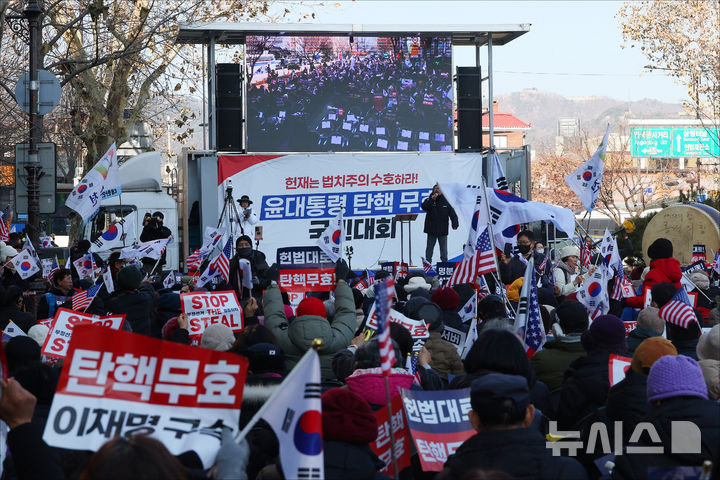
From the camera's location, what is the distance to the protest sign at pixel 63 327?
280 inches

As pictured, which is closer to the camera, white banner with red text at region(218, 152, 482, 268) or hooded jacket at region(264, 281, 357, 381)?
hooded jacket at region(264, 281, 357, 381)

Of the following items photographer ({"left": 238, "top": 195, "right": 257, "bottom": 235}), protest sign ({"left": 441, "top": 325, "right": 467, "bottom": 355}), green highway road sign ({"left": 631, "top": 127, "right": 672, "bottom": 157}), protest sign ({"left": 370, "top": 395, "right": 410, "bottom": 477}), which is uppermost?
green highway road sign ({"left": 631, "top": 127, "right": 672, "bottom": 157})

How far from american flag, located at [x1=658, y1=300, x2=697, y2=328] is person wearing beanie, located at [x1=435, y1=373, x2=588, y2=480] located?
10.6ft

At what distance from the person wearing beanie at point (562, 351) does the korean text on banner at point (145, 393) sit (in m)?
3.14

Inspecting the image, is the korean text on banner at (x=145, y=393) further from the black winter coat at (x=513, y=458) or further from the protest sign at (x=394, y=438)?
the protest sign at (x=394, y=438)

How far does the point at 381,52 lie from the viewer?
2141cm

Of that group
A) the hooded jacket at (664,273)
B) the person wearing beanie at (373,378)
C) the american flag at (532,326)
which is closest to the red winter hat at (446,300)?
the american flag at (532,326)

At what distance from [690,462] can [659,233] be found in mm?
17739

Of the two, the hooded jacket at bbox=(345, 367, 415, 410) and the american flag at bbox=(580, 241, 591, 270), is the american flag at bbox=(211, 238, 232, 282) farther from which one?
the hooded jacket at bbox=(345, 367, 415, 410)

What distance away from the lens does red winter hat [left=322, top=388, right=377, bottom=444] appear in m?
4.07

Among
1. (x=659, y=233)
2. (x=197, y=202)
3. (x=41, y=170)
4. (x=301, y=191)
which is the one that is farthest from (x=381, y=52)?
(x=41, y=170)

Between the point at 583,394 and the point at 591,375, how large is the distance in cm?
13

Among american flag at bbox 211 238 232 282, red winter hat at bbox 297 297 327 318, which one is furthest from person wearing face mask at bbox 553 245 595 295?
red winter hat at bbox 297 297 327 318

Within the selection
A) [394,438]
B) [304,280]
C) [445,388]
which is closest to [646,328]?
[445,388]
